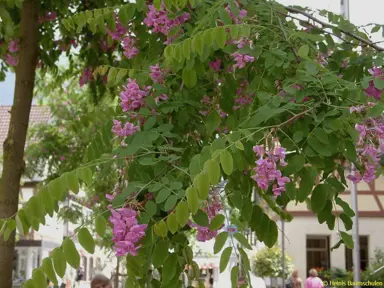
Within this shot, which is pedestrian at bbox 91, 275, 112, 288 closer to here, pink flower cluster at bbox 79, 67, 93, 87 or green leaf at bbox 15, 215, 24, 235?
pink flower cluster at bbox 79, 67, 93, 87

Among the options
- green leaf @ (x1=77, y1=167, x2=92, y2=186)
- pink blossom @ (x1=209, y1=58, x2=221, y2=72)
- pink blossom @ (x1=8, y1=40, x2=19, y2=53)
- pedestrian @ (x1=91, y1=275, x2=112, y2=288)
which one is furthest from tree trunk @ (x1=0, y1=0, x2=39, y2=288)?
green leaf @ (x1=77, y1=167, x2=92, y2=186)

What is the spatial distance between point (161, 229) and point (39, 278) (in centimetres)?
35

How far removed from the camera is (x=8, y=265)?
4.57m

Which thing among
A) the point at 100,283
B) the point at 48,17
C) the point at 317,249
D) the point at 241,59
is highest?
the point at 48,17

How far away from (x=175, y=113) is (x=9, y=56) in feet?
10.7

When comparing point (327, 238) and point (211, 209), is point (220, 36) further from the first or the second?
point (327, 238)

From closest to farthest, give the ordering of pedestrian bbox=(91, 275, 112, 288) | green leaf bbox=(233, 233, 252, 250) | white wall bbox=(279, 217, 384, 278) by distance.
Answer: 1. green leaf bbox=(233, 233, 252, 250)
2. pedestrian bbox=(91, 275, 112, 288)
3. white wall bbox=(279, 217, 384, 278)

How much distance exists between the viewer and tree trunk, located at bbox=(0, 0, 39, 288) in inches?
180

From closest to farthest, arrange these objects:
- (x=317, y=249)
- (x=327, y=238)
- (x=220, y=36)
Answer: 1. (x=220, y=36)
2. (x=327, y=238)
3. (x=317, y=249)

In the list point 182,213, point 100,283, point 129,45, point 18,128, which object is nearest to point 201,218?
point 182,213

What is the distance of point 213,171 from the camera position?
71.5 inches

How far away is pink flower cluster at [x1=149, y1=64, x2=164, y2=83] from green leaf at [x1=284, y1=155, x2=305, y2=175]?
832mm

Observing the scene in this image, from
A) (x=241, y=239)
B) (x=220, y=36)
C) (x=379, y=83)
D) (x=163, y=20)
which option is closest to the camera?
(x=241, y=239)

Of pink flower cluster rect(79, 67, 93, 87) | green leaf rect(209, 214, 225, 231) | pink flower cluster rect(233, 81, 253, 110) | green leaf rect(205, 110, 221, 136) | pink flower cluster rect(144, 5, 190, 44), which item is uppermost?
pink flower cluster rect(79, 67, 93, 87)
